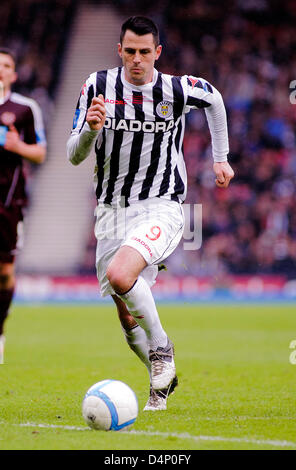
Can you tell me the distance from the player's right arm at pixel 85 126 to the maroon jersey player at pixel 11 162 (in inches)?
69.6

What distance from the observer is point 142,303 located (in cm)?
533

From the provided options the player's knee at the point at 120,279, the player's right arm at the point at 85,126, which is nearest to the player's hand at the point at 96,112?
the player's right arm at the point at 85,126

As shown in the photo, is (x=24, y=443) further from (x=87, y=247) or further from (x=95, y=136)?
(x=87, y=247)

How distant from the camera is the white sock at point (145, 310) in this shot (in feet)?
17.3

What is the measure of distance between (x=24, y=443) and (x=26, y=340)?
7.10 metres

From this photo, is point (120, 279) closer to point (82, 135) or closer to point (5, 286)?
point (82, 135)

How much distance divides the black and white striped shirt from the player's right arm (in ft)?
0.07

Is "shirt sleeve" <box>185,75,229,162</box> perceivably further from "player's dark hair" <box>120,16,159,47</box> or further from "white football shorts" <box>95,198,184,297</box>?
"white football shorts" <box>95,198,184,297</box>

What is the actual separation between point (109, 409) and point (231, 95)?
1952 centimetres

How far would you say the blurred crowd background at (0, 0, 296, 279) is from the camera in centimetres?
2009

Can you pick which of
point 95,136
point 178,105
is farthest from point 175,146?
point 95,136

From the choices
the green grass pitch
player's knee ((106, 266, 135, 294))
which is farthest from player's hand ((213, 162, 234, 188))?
the green grass pitch

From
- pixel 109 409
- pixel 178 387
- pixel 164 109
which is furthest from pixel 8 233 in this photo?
pixel 109 409
